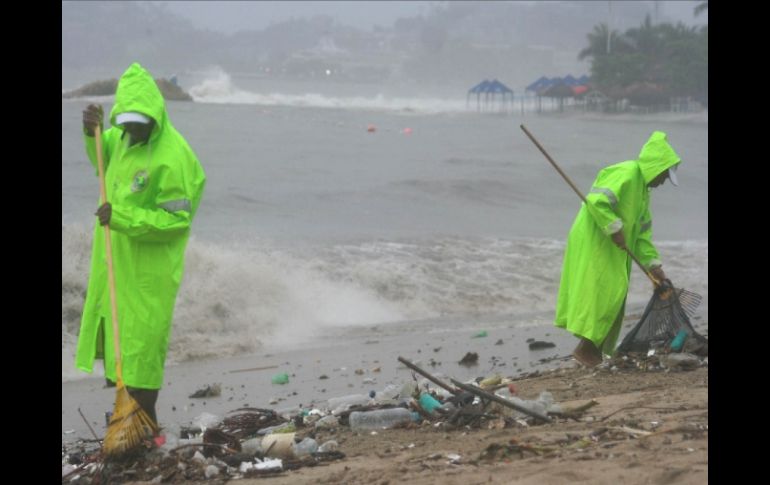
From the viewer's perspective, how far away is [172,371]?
954 centimetres

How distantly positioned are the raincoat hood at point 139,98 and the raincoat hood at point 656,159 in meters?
3.30

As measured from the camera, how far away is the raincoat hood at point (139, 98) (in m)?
5.29

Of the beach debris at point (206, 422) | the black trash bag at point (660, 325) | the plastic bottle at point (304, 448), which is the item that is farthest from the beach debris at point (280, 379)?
the plastic bottle at point (304, 448)

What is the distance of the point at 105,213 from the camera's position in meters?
5.05

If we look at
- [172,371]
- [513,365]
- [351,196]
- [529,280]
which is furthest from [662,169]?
[351,196]

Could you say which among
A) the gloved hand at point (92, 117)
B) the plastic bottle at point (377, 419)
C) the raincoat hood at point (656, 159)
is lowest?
the plastic bottle at point (377, 419)

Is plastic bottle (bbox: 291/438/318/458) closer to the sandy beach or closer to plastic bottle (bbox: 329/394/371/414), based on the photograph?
the sandy beach

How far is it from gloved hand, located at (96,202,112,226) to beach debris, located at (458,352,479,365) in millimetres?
4462

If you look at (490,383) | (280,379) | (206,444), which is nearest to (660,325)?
(490,383)

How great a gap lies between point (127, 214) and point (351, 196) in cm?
2163

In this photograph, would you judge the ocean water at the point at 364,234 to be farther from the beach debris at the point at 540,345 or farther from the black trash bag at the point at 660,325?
the black trash bag at the point at 660,325

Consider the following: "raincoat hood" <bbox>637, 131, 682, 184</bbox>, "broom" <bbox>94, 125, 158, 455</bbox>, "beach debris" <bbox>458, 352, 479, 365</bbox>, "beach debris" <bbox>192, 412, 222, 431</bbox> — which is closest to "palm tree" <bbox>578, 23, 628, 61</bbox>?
"beach debris" <bbox>458, 352, 479, 365</bbox>

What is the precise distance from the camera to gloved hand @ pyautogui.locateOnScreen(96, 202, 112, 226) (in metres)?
5.04
